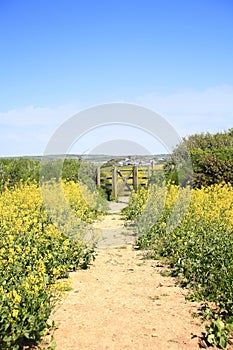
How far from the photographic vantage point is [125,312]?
4.78 meters

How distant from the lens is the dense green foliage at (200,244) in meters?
4.65

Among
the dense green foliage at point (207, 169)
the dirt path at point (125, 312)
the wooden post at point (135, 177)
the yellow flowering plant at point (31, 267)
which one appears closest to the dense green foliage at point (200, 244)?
the dirt path at point (125, 312)

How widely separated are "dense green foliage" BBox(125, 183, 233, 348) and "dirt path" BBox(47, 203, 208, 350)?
0.25 m

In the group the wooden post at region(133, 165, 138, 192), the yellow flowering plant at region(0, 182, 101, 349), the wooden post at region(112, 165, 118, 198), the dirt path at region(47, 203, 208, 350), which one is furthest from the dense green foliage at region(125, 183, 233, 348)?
the wooden post at region(133, 165, 138, 192)

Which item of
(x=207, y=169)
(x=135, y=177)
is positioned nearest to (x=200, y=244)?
(x=207, y=169)

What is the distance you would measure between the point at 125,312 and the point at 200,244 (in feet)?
6.00

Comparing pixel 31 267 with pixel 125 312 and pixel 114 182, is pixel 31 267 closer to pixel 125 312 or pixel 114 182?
pixel 125 312

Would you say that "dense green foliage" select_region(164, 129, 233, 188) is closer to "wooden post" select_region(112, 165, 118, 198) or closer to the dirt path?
"wooden post" select_region(112, 165, 118, 198)

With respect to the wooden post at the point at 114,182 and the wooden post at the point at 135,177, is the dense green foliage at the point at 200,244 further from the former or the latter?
the wooden post at the point at 135,177

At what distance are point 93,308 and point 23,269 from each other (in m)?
0.96

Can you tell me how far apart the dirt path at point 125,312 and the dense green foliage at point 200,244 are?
247 mm

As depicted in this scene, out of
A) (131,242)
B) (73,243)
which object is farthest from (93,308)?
(131,242)

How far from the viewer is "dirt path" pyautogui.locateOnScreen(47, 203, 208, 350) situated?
4.05 meters

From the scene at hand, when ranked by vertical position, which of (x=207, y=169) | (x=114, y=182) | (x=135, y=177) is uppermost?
(x=207, y=169)
